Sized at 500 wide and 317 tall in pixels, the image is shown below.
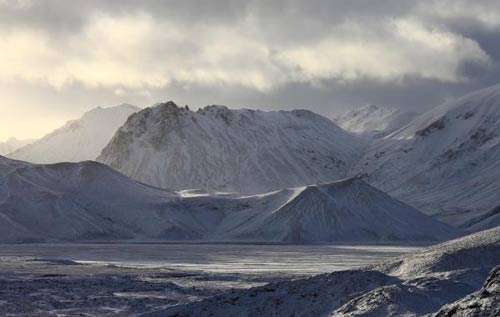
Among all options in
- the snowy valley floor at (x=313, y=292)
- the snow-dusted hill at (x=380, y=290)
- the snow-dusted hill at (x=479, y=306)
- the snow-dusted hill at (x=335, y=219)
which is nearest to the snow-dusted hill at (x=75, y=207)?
the snow-dusted hill at (x=335, y=219)

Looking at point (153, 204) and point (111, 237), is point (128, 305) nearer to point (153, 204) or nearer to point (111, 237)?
point (111, 237)

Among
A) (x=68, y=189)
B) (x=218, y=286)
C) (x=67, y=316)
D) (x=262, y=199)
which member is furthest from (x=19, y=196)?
(x=67, y=316)

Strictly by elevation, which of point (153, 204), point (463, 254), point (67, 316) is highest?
point (153, 204)

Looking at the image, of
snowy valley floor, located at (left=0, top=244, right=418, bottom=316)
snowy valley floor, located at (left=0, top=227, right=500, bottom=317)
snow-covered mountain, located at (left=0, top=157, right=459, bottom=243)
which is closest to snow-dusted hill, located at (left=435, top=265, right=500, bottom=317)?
snowy valley floor, located at (left=0, top=227, right=500, bottom=317)

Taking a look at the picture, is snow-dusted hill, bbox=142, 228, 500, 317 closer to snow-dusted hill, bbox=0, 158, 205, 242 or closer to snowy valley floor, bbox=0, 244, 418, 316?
snowy valley floor, bbox=0, 244, 418, 316

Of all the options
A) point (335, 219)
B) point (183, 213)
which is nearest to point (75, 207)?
point (183, 213)
